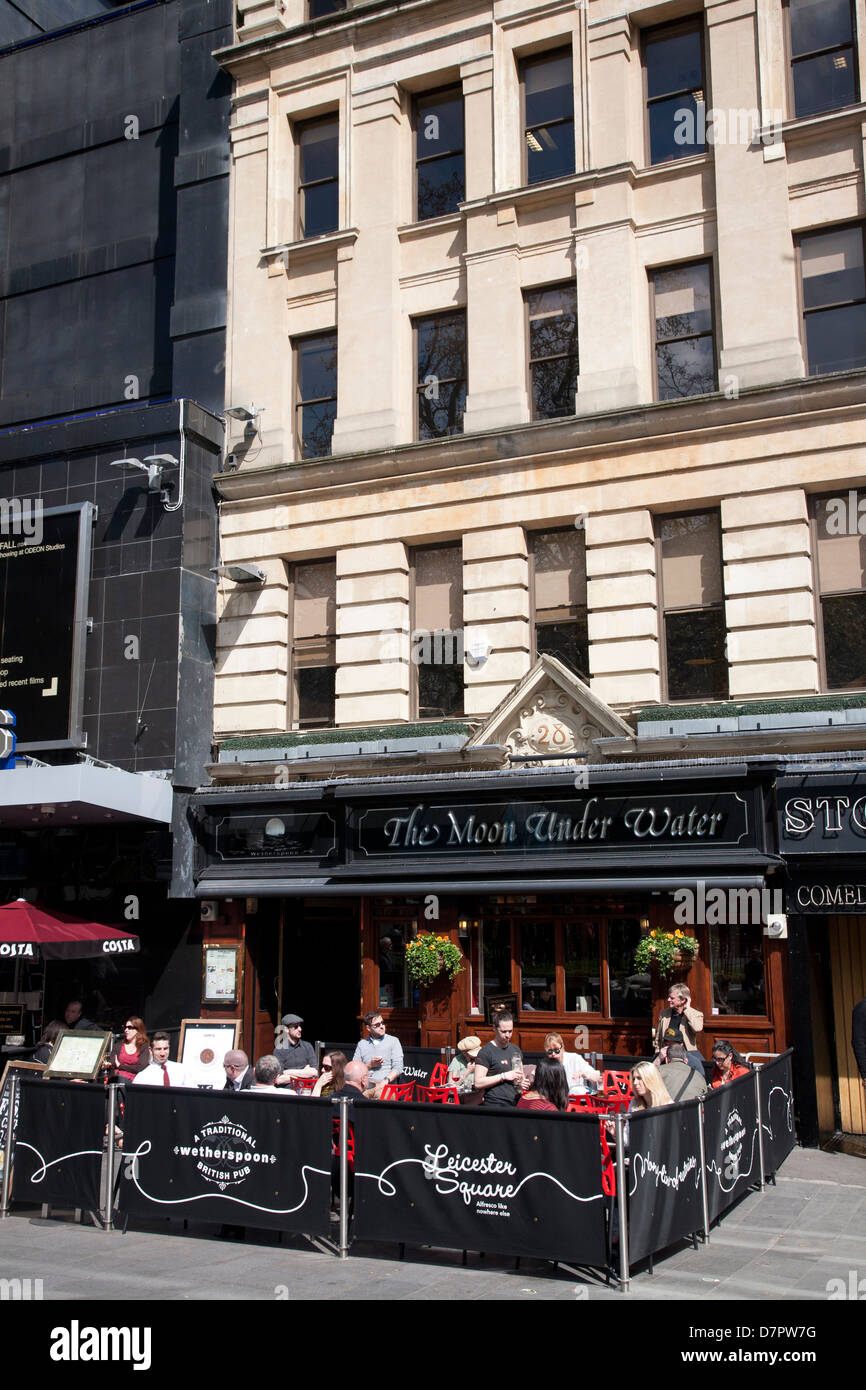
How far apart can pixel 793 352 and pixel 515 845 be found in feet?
24.9

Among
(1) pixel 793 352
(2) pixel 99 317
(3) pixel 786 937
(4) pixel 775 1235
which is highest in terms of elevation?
(2) pixel 99 317

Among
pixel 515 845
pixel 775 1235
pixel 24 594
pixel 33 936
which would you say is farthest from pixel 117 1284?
pixel 24 594

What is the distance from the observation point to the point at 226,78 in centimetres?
2133

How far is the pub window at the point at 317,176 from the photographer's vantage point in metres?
20.6

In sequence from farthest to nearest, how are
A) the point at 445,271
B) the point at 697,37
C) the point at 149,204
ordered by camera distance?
the point at 149,204 < the point at 445,271 < the point at 697,37

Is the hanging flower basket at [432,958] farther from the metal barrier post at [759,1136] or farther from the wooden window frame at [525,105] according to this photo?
the wooden window frame at [525,105]

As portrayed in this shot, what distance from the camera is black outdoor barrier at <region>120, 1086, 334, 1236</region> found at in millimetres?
10020

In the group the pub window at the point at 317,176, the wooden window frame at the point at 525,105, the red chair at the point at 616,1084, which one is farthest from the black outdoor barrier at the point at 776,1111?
the pub window at the point at 317,176

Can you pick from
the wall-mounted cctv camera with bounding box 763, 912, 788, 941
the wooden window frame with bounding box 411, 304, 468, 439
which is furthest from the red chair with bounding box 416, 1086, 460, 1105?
Result: the wooden window frame with bounding box 411, 304, 468, 439

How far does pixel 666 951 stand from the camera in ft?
50.2

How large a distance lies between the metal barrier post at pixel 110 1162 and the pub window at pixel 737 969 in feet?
26.4

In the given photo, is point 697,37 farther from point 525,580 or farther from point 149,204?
point 149,204

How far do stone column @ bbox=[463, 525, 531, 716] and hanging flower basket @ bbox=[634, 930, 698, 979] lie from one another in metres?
4.05

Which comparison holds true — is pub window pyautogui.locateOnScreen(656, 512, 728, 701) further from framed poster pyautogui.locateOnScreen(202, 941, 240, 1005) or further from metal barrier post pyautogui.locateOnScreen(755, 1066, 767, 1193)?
framed poster pyautogui.locateOnScreen(202, 941, 240, 1005)
